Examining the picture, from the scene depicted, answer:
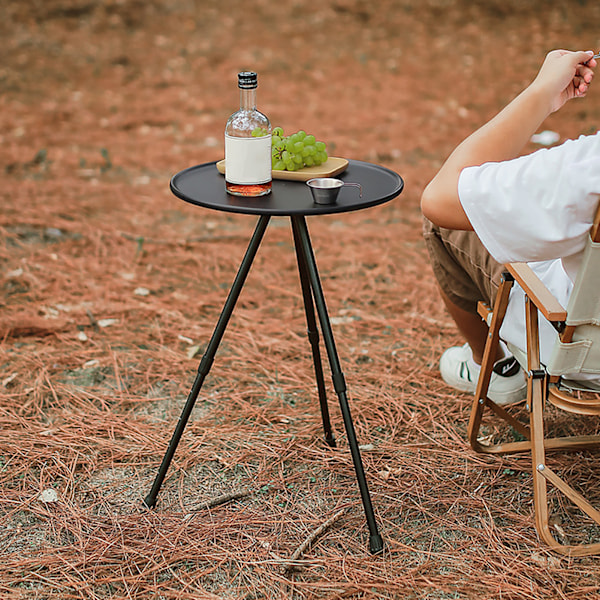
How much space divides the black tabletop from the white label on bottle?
5 centimetres

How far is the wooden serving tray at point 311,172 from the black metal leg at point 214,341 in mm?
155

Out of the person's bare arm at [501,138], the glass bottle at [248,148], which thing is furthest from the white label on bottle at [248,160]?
the person's bare arm at [501,138]

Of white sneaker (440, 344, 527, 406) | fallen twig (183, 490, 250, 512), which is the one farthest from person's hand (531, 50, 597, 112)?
fallen twig (183, 490, 250, 512)

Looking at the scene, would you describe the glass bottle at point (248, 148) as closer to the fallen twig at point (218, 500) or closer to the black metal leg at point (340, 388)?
the black metal leg at point (340, 388)

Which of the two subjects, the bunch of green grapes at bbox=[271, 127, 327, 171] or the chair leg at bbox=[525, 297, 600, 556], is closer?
the chair leg at bbox=[525, 297, 600, 556]

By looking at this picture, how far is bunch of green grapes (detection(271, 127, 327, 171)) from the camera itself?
203 cm

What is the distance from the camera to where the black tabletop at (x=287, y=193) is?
1757 millimetres

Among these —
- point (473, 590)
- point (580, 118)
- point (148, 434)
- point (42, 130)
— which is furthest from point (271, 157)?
point (580, 118)

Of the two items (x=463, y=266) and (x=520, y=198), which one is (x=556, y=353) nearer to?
(x=520, y=198)

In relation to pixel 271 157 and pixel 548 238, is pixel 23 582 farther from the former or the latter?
pixel 548 238

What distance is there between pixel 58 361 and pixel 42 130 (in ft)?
→ 11.1

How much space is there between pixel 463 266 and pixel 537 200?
2.50 ft

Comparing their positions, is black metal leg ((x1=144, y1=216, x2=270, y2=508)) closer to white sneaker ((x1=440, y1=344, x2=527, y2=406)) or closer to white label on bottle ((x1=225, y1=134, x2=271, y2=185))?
white label on bottle ((x1=225, y1=134, x2=271, y2=185))

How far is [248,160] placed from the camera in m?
1.84
